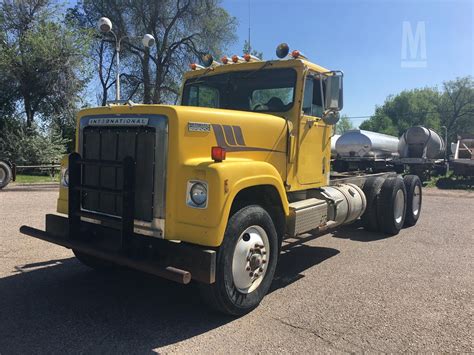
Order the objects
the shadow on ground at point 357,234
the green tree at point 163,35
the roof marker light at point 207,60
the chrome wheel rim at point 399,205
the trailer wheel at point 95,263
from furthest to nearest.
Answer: the green tree at point 163,35 → the chrome wheel rim at point 399,205 → the shadow on ground at point 357,234 → the roof marker light at point 207,60 → the trailer wheel at point 95,263

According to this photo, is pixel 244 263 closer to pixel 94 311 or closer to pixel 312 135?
pixel 94 311

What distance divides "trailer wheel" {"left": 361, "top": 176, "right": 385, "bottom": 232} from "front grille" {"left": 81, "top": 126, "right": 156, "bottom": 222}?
213 inches

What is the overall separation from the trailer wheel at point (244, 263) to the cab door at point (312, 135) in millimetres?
1397

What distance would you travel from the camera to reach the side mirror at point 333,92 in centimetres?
550

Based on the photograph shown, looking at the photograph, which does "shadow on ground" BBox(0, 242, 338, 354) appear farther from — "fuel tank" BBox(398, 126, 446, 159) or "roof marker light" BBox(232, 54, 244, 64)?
"fuel tank" BBox(398, 126, 446, 159)

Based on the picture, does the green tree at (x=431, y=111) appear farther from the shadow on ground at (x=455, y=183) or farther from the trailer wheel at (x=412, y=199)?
→ the trailer wheel at (x=412, y=199)

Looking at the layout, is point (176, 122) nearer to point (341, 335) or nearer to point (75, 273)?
point (341, 335)

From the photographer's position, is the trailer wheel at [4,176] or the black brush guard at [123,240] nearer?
the black brush guard at [123,240]

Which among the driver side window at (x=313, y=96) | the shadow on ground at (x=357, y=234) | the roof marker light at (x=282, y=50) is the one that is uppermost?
the roof marker light at (x=282, y=50)

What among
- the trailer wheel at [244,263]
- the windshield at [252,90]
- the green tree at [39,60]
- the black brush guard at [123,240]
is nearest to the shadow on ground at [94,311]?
the trailer wheel at [244,263]

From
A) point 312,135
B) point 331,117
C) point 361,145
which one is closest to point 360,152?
point 361,145

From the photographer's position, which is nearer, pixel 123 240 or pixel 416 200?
pixel 123 240

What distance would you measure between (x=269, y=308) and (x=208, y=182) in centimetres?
161

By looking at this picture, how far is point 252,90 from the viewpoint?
18.0 feet
